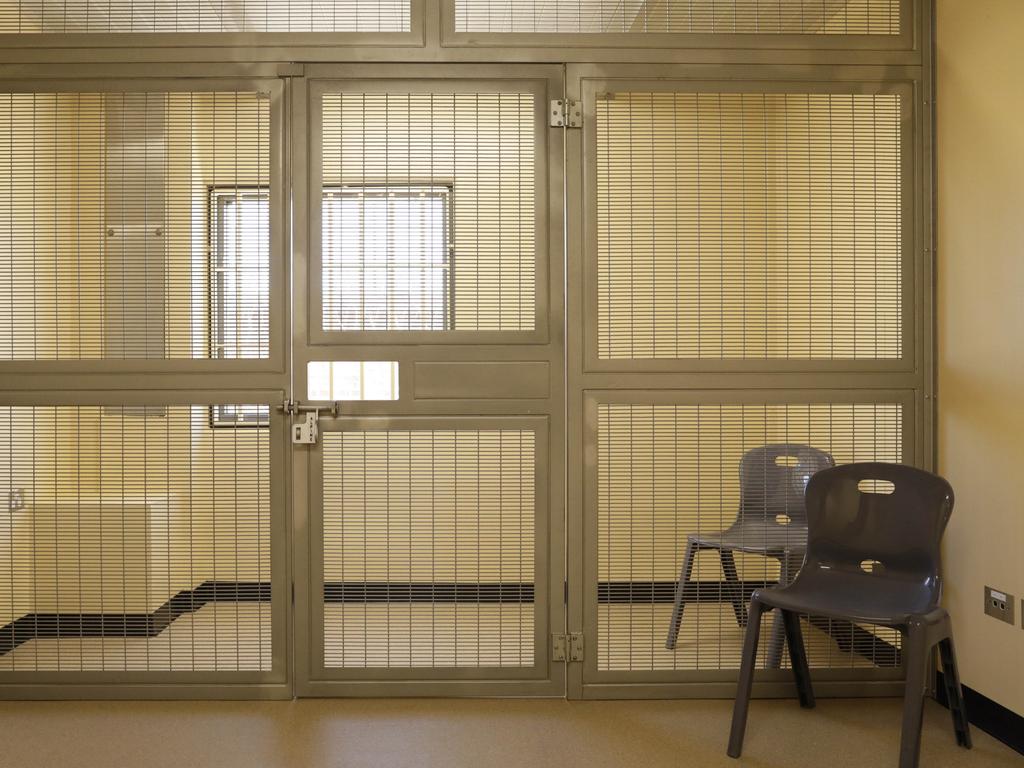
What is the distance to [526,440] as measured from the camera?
301 centimetres

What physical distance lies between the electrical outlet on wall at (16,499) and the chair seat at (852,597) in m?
2.49

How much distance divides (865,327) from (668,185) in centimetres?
86

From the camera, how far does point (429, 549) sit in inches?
117

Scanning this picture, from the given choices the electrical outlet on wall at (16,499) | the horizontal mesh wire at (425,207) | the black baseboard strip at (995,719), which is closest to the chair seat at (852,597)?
the black baseboard strip at (995,719)

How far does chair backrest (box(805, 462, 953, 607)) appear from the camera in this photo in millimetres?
2590

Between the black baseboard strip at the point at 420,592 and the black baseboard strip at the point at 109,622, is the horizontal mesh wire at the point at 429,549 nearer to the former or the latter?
the black baseboard strip at the point at 420,592

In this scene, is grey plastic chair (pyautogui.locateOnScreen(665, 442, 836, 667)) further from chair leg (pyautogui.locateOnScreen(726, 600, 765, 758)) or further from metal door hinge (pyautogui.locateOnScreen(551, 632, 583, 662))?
chair leg (pyautogui.locateOnScreen(726, 600, 765, 758))

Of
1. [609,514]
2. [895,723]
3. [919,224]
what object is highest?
[919,224]

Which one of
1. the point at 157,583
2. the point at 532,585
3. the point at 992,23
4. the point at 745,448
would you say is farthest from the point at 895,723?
the point at 157,583

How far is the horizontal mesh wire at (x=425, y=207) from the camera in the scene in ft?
9.76

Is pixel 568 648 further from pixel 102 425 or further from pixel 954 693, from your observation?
pixel 102 425

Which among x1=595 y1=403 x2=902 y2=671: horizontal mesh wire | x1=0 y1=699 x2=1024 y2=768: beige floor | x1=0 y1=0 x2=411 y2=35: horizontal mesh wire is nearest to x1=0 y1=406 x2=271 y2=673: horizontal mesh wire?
x1=0 y1=699 x2=1024 y2=768: beige floor

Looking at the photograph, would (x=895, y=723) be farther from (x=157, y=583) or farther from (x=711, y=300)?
(x=157, y=583)

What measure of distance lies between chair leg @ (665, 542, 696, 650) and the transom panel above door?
0.39 meters
